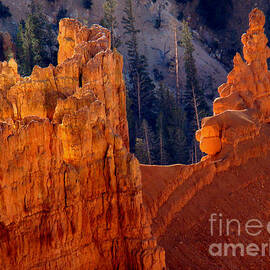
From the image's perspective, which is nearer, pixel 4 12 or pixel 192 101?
pixel 192 101

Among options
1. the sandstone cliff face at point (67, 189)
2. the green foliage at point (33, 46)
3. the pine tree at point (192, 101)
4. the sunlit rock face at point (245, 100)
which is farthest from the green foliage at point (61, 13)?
the sandstone cliff face at point (67, 189)

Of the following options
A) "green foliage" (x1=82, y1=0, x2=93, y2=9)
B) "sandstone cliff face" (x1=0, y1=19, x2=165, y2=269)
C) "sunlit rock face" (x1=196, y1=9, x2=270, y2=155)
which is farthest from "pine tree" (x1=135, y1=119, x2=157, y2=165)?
"sandstone cliff face" (x1=0, y1=19, x2=165, y2=269)

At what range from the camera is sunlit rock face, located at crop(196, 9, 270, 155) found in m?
19.8

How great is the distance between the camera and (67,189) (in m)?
11.5

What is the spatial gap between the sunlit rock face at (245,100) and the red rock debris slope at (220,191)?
4 cm

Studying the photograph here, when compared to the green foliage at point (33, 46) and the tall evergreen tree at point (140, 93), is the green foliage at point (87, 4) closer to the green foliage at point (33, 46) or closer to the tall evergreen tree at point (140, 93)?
the tall evergreen tree at point (140, 93)

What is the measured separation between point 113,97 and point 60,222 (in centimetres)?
563

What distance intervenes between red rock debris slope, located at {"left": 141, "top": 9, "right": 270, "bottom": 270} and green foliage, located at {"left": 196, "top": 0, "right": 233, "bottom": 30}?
46.7 meters

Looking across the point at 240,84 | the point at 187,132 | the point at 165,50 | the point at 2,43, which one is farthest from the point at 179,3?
the point at 240,84

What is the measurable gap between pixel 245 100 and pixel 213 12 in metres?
47.4

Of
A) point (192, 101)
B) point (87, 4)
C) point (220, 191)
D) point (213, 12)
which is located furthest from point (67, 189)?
point (213, 12)

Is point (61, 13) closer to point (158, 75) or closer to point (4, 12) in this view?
point (4, 12)

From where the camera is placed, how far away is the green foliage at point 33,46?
43.4 m

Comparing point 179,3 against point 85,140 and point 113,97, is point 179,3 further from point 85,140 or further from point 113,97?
point 85,140
